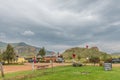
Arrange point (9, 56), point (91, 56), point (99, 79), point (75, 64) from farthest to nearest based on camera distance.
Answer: point (9, 56) → point (91, 56) → point (75, 64) → point (99, 79)

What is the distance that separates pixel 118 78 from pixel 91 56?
33.7 meters

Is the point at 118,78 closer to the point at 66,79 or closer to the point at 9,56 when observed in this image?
the point at 66,79

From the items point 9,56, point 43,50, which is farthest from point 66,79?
point 43,50

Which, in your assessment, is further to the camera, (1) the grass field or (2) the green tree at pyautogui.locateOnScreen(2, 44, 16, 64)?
(2) the green tree at pyautogui.locateOnScreen(2, 44, 16, 64)

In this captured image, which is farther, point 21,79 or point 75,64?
point 75,64

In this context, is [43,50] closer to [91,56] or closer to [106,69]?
[91,56]

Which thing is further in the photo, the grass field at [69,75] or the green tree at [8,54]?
the green tree at [8,54]

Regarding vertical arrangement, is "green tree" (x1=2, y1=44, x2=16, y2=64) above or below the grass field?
above

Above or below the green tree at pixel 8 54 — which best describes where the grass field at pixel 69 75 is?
below

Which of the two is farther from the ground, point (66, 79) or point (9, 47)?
point (9, 47)

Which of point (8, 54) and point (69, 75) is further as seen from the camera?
point (8, 54)

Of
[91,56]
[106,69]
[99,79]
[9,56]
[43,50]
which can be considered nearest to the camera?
[99,79]

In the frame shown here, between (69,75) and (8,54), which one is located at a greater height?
(8,54)

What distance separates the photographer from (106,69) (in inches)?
1294
